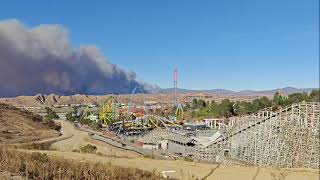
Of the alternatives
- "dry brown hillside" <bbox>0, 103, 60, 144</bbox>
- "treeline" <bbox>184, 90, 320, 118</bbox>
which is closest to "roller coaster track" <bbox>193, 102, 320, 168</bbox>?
"dry brown hillside" <bbox>0, 103, 60, 144</bbox>

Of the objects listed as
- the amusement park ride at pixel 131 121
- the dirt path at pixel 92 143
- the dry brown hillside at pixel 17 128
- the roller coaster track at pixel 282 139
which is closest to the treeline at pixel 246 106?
the amusement park ride at pixel 131 121

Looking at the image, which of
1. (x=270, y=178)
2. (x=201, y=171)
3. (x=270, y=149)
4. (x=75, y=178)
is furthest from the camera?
(x=270, y=149)

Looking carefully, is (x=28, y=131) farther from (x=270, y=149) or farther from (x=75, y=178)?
(x=75, y=178)

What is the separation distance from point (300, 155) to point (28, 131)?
3394 centimetres

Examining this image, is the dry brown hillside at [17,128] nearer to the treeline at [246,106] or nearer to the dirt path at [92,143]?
the dirt path at [92,143]

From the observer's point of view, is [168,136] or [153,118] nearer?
[168,136]

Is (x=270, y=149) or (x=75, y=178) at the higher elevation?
(x=75, y=178)

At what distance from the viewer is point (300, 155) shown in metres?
37.2

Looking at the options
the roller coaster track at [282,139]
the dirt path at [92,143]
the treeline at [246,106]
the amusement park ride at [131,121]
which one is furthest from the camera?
the amusement park ride at [131,121]

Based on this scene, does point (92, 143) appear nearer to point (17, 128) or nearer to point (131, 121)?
point (17, 128)

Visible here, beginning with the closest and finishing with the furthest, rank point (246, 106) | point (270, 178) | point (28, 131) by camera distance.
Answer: point (270, 178) < point (28, 131) < point (246, 106)

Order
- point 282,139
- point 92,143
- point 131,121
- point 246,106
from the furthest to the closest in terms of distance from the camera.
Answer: point 131,121 < point 246,106 < point 92,143 < point 282,139

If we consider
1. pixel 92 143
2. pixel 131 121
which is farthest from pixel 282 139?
pixel 131 121

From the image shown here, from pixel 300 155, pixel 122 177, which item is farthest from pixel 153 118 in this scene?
pixel 122 177
